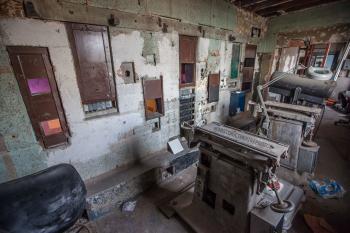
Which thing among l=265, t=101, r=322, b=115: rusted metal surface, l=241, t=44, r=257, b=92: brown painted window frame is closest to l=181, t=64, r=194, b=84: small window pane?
l=265, t=101, r=322, b=115: rusted metal surface

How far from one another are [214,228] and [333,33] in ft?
18.3

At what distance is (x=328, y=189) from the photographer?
265 centimetres

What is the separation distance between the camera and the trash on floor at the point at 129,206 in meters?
2.46

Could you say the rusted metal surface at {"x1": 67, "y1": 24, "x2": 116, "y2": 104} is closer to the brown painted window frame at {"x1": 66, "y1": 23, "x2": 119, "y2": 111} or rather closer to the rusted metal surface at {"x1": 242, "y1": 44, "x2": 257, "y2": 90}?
the brown painted window frame at {"x1": 66, "y1": 23, "x2": 119, "y2": 111}

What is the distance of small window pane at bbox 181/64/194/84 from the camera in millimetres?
3636

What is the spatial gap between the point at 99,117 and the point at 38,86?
82 cm

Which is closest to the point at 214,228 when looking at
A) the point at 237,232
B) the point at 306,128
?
the point at 237,232

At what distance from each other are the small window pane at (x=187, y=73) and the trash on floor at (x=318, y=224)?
9.83ft

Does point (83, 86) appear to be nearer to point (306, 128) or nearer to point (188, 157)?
point (188, 157)

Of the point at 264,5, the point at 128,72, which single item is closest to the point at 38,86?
the point at 128,72

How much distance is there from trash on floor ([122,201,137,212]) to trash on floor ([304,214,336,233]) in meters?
2.36

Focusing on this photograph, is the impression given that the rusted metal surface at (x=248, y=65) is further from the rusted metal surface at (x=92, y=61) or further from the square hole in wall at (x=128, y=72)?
the rusted metal surface at (x=92, y=61)

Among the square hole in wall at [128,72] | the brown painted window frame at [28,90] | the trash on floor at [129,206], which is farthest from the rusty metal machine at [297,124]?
the brown painted window frame at [28,90]

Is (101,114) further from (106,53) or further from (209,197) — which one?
(209,197)
